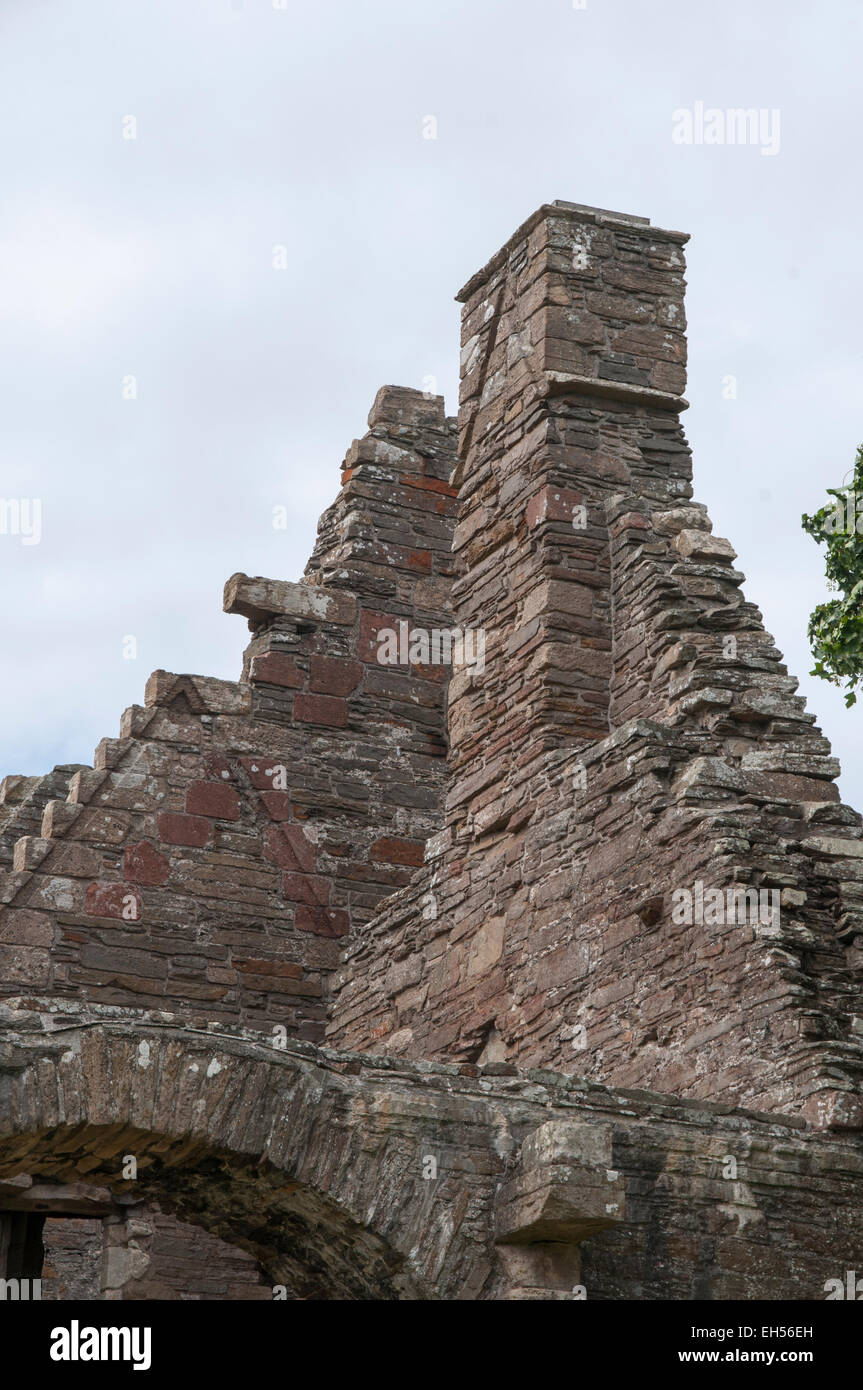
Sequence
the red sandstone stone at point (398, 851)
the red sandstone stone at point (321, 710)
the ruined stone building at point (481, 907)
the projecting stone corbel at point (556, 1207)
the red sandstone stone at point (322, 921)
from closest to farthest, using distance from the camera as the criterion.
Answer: the projecting stone corbel at point (556, 1207)
the ruined stone building at point (481, 907)
the red sandstone stone at point (322, 921)
the red sandstone stone at point (398, 851)
the red sandstone stone at point (321, 710)

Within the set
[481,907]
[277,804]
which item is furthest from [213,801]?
[481,907]

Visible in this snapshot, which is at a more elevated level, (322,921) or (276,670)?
(276,670)

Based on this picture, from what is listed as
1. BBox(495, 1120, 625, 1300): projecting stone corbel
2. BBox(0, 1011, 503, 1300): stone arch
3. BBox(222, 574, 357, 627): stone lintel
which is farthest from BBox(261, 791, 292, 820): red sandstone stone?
BBox(495, 1120, 625, 1300): projecting stone corbel

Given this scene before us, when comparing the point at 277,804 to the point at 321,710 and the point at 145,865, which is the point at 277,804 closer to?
the point at 321,710

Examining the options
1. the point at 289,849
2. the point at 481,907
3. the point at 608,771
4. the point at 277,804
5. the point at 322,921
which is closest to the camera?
the point at 608,771

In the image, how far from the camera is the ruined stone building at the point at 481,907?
7.79 m

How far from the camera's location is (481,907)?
11.5 meters

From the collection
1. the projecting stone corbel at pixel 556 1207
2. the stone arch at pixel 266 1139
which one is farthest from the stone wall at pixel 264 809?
the projecting stone corbel at pixel 556 1207

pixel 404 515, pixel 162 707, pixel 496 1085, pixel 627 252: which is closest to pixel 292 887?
pixel 162 707

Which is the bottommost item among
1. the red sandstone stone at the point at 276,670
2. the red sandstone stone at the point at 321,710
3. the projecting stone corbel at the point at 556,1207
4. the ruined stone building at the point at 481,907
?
the projecting stone corbel at the point at 556,1207

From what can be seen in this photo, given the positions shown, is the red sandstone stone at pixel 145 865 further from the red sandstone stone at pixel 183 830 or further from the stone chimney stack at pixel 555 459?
the stone chimney stack at pixel 555 459

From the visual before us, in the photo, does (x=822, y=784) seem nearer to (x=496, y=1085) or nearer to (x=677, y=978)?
(x=677, y=978)

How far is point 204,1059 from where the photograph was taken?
7.68 meters

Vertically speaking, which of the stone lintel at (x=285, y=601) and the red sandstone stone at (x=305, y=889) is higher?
the stone lintel at (x=285, y=601)
